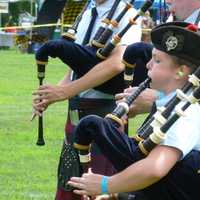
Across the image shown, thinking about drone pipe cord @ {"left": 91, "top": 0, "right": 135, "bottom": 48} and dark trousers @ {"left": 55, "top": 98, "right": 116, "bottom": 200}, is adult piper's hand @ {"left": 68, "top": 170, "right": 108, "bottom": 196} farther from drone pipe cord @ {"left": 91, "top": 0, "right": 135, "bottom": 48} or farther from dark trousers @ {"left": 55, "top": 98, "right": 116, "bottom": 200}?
drone pipe cord @ {"left": 91, "top": 0, "right": 135, "bottom": 48}

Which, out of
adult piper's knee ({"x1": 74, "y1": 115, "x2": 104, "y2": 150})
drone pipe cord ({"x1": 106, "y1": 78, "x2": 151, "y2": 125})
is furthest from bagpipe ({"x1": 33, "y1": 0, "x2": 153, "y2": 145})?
adult piper's knee ({"x1": 74, "y1": 115, "x2": 104, "y2": 150})

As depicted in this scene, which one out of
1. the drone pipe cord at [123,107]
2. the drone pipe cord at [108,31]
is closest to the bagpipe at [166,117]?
the drone pipe cord at [123,107]

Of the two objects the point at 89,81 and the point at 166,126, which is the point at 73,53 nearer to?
the point at 89,81

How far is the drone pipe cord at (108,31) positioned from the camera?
4.27 meters

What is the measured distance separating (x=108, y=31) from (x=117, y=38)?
0.09 meters

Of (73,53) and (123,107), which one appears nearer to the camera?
(123,107)

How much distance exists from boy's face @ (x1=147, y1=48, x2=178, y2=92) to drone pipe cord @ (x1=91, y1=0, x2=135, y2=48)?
1.12 m

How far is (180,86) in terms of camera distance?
3.09m

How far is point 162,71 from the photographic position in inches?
122

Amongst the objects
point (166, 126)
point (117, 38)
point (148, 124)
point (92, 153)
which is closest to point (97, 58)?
point (117, 38)

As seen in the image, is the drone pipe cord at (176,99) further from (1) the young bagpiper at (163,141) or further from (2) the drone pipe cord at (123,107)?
(2) the drone pipe cord at (123,107)

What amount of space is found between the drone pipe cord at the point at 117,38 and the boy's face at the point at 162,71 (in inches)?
37.7

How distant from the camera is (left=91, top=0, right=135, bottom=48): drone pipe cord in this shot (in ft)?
14.0

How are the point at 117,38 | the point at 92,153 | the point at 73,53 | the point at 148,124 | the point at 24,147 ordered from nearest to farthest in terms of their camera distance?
the point at 148,124, the point at 117,38, the point at 73,53, the point at 92,153, the point at 24,147
